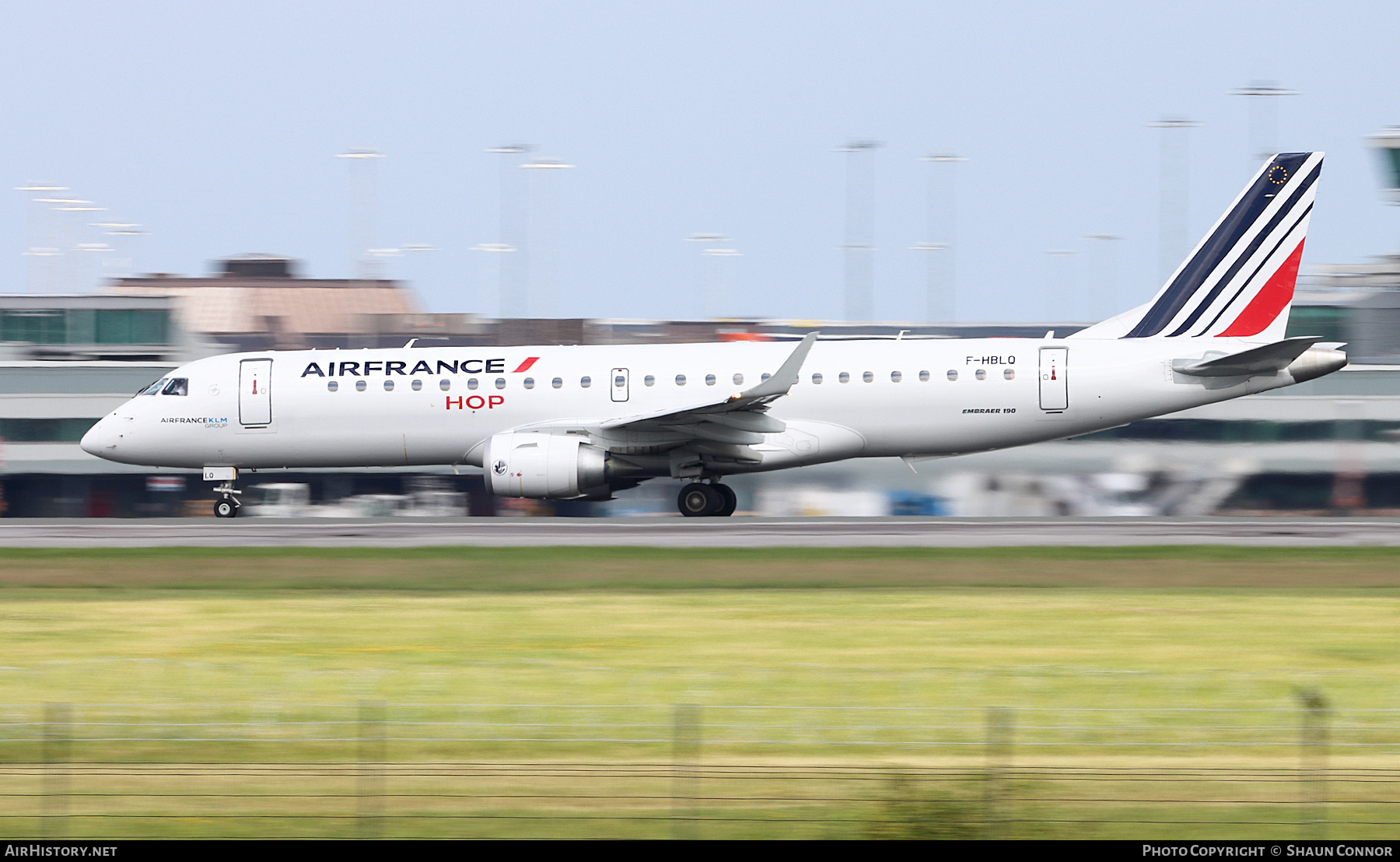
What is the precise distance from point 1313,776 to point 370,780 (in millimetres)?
5704

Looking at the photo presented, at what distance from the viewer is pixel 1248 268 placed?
Result: 3123 centimetres

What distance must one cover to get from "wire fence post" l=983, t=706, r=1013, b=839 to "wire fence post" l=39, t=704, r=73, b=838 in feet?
15.8

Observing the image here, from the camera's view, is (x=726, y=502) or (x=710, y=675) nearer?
(x=710, y=675)

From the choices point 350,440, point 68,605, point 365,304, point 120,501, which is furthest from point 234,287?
point 68,605

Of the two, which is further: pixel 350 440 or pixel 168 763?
pixel 350 440

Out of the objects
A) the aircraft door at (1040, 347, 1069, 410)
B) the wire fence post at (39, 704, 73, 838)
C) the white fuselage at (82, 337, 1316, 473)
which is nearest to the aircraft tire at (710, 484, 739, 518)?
the white fuselage at (82, 337, 1316, 473)

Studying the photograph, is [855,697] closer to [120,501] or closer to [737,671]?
[737,671]

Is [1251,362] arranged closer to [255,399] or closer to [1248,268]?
[1248,268]

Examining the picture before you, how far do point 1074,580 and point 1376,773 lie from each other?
10.7 meters

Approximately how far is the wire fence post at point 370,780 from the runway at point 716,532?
14265 mm

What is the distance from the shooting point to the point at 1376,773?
32.0 ft

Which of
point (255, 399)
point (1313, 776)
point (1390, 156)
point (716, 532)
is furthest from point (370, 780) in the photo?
point (1390, 156)

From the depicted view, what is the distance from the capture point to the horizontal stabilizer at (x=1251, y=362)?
1142 inches

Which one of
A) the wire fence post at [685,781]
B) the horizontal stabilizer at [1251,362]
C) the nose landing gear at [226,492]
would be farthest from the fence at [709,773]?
the nose landing gear at [226,492]
